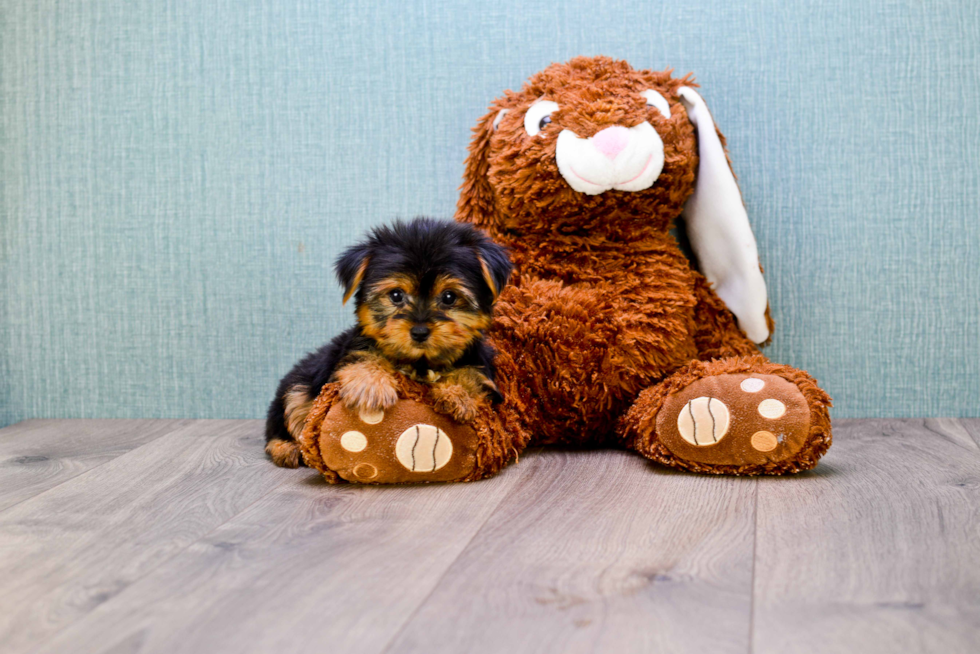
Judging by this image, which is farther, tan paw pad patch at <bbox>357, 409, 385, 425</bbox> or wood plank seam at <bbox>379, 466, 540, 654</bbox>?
tan paw pad patch at <bbox>357, 409, 385, 425</bbox>

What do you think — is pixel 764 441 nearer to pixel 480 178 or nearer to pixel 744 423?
pixel 744 423

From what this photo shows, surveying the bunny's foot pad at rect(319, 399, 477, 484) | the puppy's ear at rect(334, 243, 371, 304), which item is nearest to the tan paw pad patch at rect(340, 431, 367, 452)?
the bunny's foot pad at rect(319, 399, 477, 484)

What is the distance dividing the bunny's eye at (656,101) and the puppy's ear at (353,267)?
79cm

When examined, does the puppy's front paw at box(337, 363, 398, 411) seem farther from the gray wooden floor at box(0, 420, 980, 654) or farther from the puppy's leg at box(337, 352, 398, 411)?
the gray wooden floor at box(0, 420, 980, 654)

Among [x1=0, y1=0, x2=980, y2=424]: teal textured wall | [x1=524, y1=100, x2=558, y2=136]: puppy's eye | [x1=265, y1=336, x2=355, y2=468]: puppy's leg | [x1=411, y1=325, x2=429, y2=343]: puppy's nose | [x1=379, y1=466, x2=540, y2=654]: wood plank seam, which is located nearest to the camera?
[x1=379, y1=466, x2=540, y2=654]: wood plank seam

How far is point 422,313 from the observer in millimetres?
1498

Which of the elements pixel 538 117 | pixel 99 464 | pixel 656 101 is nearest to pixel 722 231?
pixel 656 101

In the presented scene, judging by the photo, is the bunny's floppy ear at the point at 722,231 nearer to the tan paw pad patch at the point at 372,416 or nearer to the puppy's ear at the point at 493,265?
the puppy's ear at the point at 493,265

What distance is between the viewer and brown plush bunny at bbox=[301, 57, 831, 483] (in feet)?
5.28

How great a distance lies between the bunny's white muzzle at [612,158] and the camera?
5.89 ft

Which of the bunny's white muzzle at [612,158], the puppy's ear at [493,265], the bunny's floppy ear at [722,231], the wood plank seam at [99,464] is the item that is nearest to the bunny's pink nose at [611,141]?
the bunny's white muzzle at [612,158]

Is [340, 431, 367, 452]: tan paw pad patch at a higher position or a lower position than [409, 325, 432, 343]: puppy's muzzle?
lower

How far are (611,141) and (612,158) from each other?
0.13 ft

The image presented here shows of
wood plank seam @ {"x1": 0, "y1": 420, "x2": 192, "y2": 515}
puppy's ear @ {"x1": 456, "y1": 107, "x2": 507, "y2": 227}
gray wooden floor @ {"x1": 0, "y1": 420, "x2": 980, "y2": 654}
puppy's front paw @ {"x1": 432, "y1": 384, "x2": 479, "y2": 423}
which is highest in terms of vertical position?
puppy's ear @ {"x1": 456, "y1": 107, "x2": 507, "y2": 227}
